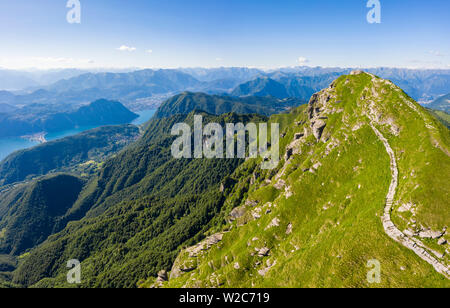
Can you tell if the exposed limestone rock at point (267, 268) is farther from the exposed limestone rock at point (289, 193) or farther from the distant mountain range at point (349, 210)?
the exposed limestone rock at point (289, 193)

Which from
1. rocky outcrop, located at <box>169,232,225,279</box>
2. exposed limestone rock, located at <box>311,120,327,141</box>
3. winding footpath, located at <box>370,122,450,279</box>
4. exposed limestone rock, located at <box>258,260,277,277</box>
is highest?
exposed limestone rock, located at <box>311,120,327,141</box>

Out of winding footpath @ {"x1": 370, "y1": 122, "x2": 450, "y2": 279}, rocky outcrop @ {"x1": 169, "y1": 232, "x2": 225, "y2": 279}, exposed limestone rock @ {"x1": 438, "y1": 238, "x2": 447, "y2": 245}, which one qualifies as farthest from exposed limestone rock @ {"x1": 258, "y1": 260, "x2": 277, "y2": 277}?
exposed limestone rock @ {"x1": 438, "y1": 238, "x2": 447, "y2": 245}

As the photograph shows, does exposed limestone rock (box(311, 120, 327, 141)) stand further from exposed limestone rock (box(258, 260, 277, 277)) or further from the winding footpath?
exposed limestone rock (box(258, 260, 277, 277))

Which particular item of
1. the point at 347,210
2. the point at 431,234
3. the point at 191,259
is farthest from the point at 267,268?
the point at 191,259

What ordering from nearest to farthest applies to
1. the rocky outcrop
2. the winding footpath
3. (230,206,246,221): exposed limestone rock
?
the winding footpath
the rocky outcrop
(230,206,246,221): exposed limestone rock

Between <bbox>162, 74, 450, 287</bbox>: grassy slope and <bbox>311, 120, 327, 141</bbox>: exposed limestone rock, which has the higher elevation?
<bbox>311, 120, 327, 141</bbox>: exposed limestone rock

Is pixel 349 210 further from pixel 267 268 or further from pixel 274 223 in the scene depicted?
pixel 267 268
